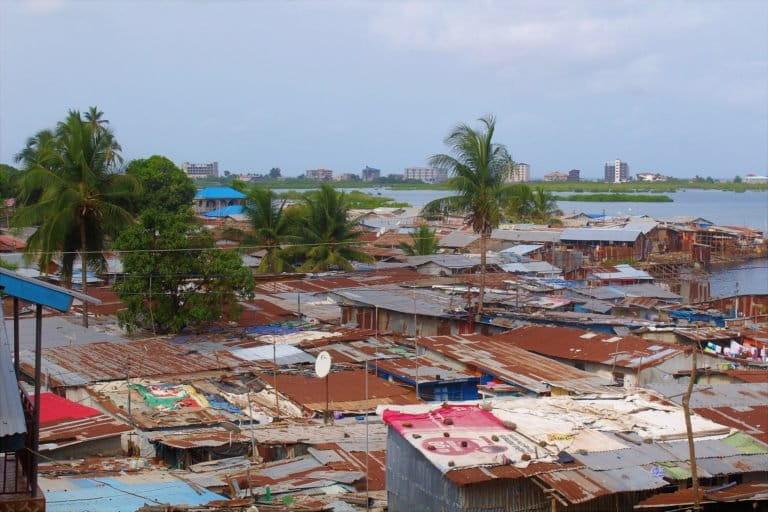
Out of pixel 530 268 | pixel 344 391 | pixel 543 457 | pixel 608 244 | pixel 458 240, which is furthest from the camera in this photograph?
pixel 458 240

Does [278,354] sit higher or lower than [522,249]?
lower

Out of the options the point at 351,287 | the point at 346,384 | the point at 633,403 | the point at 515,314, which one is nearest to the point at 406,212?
the point at 351,287

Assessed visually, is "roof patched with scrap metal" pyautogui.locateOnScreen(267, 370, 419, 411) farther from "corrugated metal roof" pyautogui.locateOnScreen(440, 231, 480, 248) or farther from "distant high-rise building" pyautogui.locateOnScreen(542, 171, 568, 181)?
"distant high-rise building" pyautogui.locateOnScreen(542, 171, 568, 181)

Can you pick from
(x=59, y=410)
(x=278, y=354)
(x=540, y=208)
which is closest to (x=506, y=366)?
(x=278, y=354)

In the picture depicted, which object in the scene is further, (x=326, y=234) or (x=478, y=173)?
(x=326, y=234)

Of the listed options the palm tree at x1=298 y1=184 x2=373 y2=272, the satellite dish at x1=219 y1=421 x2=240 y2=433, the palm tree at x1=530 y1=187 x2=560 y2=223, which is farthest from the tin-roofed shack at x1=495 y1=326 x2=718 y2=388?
the palm tree at x1=530 y1=187 x2=560 y2=223

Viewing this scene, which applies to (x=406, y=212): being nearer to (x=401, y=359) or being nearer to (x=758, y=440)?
(x=401, y=359)

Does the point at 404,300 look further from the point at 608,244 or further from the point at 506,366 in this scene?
the point at 608,244
